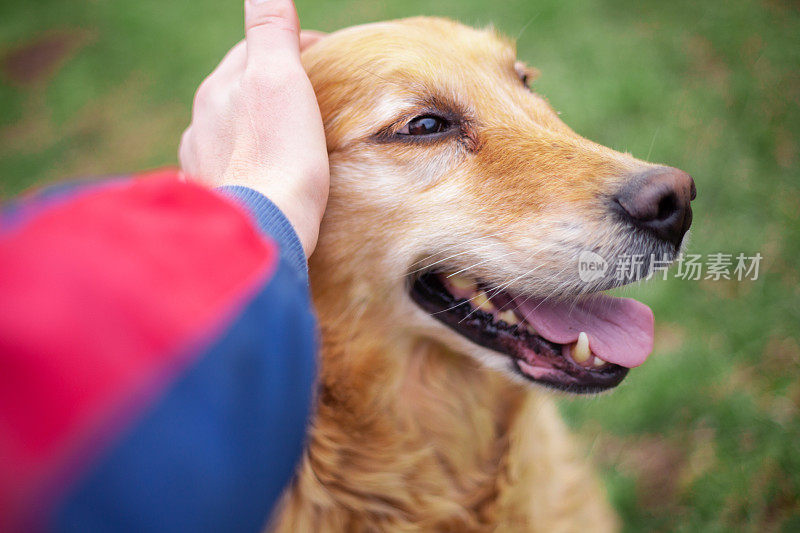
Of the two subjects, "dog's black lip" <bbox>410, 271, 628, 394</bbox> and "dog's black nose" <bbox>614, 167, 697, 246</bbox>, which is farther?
"dog's black lip" <bbox>410, 271, 628, 394</bbox>

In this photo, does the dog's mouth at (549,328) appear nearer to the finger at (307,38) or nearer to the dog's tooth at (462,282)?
the dog's tooth at (462,282)

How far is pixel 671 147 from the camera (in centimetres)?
472

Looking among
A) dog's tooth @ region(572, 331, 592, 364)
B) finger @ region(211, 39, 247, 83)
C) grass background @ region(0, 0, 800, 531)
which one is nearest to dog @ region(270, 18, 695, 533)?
dog's tooth @ region(572, 331, 592, 364)

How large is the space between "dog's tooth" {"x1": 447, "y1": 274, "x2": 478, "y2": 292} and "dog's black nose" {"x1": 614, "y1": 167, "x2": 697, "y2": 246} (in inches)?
23.3

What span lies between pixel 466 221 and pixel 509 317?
0.41m

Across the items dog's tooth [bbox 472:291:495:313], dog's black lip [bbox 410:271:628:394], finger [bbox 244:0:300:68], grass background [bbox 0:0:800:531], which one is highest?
finger [bbox 244:0:300:68]

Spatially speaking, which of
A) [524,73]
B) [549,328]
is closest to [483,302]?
[549,328]

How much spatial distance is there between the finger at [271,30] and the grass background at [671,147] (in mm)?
1526

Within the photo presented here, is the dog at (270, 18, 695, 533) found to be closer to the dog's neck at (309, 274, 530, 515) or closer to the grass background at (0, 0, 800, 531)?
the dog's neck at (309, 274, 530, 515)

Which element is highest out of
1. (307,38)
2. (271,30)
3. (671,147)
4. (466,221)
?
(271,30)

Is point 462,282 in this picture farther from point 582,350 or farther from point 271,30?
point 271,30

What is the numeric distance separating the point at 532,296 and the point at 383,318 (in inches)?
22.6

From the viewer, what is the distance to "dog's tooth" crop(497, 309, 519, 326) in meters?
2.07

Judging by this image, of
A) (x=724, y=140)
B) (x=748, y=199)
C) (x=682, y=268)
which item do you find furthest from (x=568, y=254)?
(x=724, y=140)
